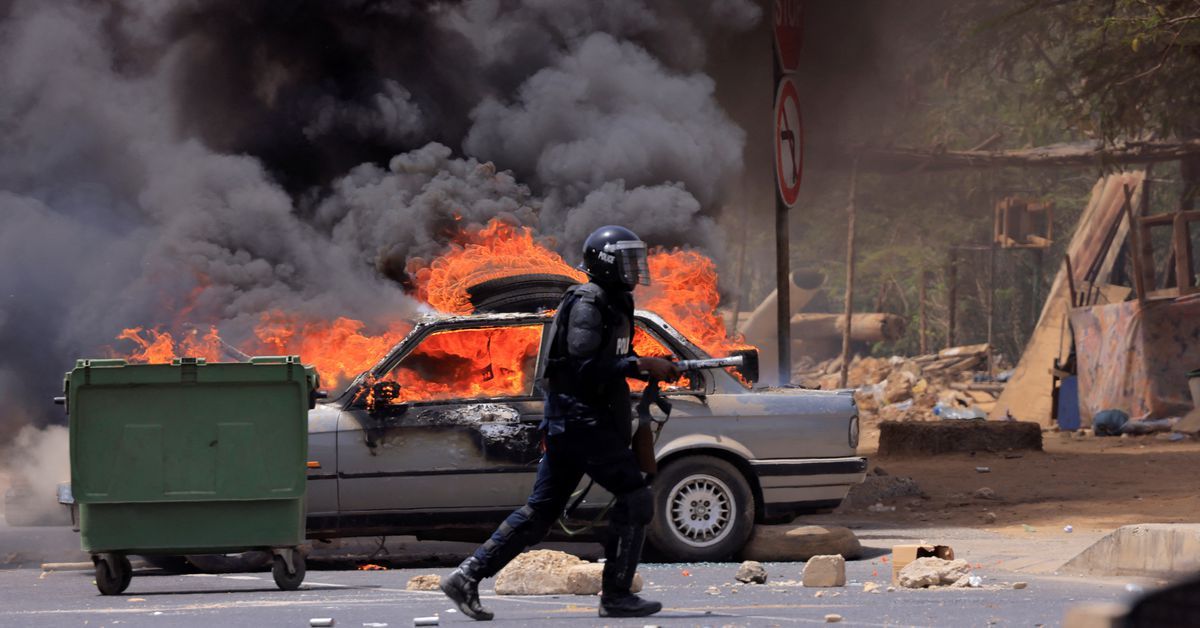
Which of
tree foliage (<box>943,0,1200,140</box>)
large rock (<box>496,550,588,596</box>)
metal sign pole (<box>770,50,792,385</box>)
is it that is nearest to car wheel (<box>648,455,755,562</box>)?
large rock (<box>496,550,588,596</box>)

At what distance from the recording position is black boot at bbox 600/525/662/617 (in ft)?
20.9

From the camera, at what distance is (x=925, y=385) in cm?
3312

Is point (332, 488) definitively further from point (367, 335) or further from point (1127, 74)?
point (1127, 74)

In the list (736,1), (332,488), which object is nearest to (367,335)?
(332,488)

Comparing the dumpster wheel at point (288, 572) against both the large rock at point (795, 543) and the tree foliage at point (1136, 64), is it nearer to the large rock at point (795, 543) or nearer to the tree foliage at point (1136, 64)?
the large rock at point (795, 543)

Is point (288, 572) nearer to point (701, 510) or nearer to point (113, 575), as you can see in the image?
point (113, 575)

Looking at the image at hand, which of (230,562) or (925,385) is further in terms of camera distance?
(925,385)

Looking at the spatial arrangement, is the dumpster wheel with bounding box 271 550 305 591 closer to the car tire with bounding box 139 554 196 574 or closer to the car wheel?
the car tire with bounding box 139 554 196 574

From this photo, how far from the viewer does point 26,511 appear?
1274cm

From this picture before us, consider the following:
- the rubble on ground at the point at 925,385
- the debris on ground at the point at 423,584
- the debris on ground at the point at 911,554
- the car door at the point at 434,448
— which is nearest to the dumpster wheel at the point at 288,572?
the debris on ground at the point at 423,584

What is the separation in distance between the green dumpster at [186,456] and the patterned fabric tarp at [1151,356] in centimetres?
1665

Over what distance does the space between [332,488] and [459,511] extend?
67cm

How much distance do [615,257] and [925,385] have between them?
2744 cm

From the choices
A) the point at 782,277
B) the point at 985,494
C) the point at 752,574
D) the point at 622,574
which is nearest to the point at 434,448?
the point at 752,574
